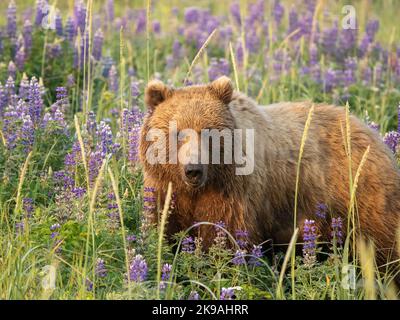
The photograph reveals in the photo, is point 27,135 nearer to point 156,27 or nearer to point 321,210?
point 321,210

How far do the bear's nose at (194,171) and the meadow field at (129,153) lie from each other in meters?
0.35

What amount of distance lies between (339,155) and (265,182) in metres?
0.66

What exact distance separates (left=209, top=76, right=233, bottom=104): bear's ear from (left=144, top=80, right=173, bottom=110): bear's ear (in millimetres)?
272

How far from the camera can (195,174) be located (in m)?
5.11

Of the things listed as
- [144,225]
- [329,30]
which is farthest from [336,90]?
[144,225]

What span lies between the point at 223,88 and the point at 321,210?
3.33 ft

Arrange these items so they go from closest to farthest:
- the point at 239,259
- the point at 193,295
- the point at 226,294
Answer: the point at 226,294
the point at 193,295
the point at 239,259

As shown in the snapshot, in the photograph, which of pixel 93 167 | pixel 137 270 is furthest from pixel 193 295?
pixel 93 167

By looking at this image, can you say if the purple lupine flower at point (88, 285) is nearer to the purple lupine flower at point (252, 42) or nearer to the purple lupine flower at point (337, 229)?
the purple lupine flower at point (337, 229)

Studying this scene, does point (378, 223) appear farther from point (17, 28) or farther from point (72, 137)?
point (17, 28)

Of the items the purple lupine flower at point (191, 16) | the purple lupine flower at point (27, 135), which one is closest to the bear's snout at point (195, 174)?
the purple lupine flower at point (27, 135)

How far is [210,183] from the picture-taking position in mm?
5402

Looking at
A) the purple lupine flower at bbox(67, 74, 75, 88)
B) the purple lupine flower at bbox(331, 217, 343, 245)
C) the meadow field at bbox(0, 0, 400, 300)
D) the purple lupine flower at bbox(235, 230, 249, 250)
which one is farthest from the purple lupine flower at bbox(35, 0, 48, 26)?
the purple lupine flower at bbox(331, 217, 343, 245)

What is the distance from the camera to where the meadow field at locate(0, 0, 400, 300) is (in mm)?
4715
